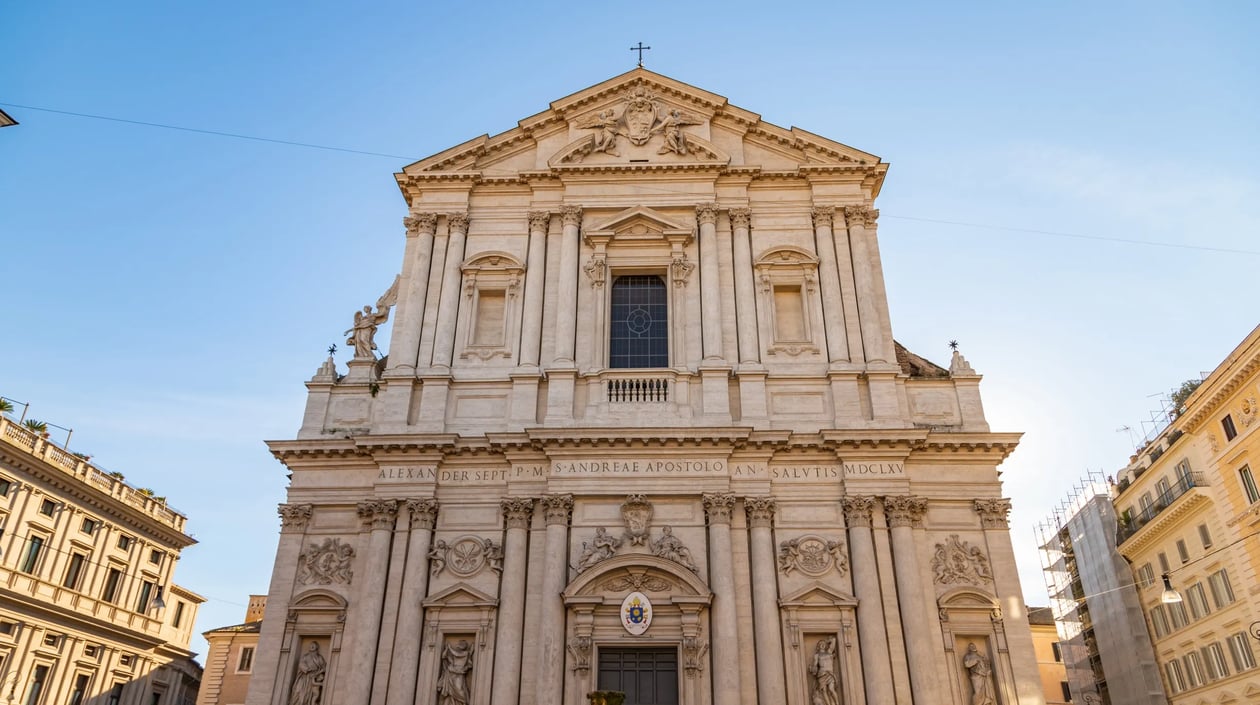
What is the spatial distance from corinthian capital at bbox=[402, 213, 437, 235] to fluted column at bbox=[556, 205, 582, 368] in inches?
116

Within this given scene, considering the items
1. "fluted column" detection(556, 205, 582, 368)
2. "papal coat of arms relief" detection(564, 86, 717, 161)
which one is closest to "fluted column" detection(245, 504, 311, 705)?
"fluted column" detection(556, 205, 582, 368)

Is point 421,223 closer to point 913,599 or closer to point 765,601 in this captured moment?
point 765,601

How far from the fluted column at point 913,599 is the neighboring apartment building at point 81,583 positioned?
63.0 feet

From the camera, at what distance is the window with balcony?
25175 millimetres

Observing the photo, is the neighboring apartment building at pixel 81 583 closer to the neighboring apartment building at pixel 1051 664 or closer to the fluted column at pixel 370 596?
the fluted column at pixel 370 596

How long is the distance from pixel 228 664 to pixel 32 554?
12.3 meters

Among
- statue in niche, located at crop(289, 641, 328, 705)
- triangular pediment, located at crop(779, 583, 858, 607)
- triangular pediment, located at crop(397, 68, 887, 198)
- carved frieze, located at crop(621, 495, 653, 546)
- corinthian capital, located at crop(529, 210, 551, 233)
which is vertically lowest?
statue in niche, located at crop(289, 641, 328, 705)

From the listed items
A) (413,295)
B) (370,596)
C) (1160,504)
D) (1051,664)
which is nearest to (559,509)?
(370,596)

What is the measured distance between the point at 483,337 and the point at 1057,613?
33.6 metres

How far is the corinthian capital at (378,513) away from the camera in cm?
1683

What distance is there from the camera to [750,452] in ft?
56.0

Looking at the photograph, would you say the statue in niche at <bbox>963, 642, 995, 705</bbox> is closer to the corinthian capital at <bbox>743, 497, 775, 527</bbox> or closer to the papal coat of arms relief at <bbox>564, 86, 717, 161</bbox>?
the corinthian capital at <bbox>743, 497, 775, 527</bbox>

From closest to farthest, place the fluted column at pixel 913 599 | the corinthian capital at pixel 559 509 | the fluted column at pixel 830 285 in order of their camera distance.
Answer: the fluted column at pixel 913 599, the corinthian capital at pixel 559 509, the fluted column at pixel 830 285

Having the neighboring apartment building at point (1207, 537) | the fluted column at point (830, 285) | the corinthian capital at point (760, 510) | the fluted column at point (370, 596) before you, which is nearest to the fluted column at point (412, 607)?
the fluted column at point (370, 596)
